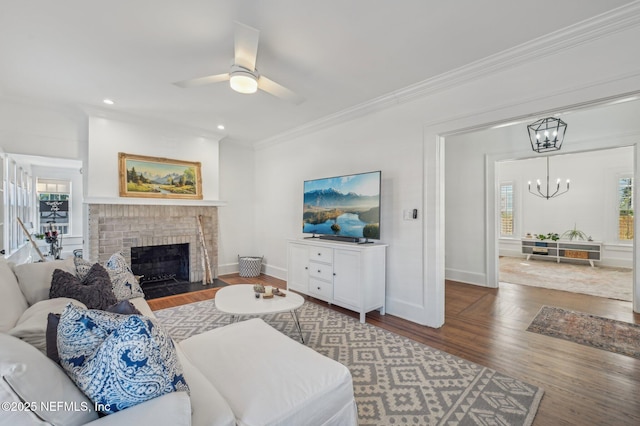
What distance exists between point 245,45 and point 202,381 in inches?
84.5

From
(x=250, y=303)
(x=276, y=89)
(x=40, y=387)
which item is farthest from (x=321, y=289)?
(x=40, y=387)

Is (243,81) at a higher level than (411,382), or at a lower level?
higher

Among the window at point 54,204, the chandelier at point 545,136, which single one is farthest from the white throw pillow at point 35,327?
the window at point 54,204

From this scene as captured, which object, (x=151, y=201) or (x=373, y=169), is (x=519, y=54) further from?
(x=151, y=201)

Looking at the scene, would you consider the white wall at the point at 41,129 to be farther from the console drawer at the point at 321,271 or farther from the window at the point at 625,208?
the window at the point at 625,208

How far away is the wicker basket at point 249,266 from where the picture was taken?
5340mm

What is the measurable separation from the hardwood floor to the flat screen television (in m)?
1.04

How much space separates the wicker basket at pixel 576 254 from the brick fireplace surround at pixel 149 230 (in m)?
8.00

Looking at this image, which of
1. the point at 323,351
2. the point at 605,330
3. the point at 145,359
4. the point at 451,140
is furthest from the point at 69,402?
the point at 451,140

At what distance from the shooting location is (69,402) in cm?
85

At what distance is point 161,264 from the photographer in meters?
4.95

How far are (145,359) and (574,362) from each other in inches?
123

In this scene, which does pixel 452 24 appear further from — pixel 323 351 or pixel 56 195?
pixel 56 195

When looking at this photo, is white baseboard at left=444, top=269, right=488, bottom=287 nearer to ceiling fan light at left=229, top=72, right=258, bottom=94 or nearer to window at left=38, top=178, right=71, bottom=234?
ceiling fan light at left=229, top=72, right=258, bottom=94
